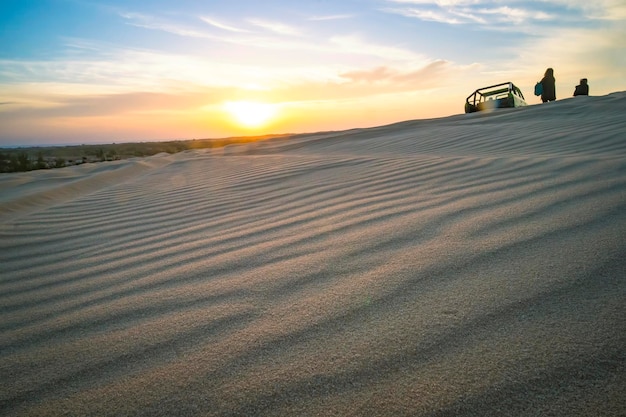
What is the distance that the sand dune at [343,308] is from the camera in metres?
0.77

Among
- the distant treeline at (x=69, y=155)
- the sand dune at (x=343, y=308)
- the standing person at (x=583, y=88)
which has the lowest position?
the sand dune at (x=343, y=308)

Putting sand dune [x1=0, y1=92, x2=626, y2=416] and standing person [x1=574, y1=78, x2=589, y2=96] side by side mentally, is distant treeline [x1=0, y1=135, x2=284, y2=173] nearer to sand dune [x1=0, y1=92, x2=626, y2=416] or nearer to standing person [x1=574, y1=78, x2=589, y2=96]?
sand dune [x1=0, y1=92, x2=626, y2=416]

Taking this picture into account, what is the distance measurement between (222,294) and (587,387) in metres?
1.02

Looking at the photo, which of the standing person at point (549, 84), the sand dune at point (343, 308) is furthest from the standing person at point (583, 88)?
the sand dune at point (343, 308)

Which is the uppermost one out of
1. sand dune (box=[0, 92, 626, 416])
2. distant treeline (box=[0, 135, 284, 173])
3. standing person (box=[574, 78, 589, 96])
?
standing person (box=[574, 78, 589, 96])

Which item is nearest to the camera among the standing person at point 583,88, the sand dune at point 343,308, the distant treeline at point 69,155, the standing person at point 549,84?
the sand dune at point 343,308

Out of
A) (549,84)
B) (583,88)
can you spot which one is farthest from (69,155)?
(583,88)

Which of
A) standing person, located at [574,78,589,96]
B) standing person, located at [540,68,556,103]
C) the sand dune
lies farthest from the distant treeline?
standing person, located at [574,78,589,96]

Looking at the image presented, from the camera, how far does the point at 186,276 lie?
1477 millimetres

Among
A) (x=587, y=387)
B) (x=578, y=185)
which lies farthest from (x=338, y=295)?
(x=578, y=185)

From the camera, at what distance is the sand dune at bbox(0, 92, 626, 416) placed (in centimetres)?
77

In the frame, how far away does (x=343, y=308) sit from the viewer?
109 centimetres

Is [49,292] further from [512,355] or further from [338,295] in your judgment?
[512,355]

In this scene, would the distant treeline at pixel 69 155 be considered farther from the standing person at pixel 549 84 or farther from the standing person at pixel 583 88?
the standing person at pixel 583 88
